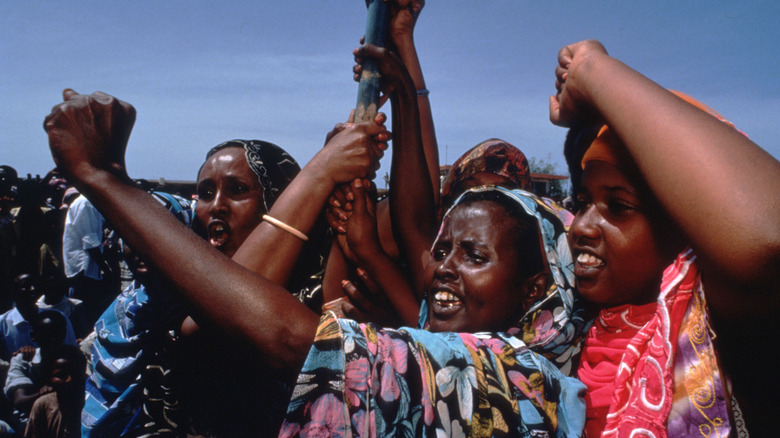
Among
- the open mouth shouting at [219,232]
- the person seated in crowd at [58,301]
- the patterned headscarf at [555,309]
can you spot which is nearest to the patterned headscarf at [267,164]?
the open mouth shouting at [219,232]

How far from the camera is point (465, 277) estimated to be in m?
1.84

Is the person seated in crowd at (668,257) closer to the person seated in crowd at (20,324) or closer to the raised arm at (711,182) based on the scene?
the raised arm at (711,182)

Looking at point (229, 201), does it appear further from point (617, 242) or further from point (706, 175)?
point (706, 175)

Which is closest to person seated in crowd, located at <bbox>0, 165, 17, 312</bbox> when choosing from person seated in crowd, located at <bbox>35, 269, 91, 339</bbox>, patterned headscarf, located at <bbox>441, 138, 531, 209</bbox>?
person seated in crowd, located at <bbox>35, 269, 91, 339</bbox>

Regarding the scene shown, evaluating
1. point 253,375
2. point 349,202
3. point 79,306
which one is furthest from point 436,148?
point 79,306

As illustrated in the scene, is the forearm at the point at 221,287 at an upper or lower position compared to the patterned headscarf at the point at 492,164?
lower

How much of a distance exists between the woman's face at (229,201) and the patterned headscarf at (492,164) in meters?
Result: 1.44

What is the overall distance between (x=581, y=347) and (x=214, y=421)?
1.87m

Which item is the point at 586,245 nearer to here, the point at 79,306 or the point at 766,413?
the point at 766,413

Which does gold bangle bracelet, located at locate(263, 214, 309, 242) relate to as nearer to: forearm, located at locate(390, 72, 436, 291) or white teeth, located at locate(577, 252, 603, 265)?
forearm, located at locate(390, 72, 436, 291)

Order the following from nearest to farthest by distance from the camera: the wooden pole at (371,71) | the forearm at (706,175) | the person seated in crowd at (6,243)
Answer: the forearm at (706,175) < the wooden pole at (371,71) < the person seated in crowd at (6,243)

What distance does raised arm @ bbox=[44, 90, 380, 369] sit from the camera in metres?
1.20

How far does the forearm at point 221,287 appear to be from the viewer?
3.91 feet

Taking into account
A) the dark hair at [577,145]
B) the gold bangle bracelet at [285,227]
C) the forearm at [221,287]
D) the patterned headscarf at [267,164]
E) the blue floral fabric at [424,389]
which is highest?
the dark hair at [577,145]
